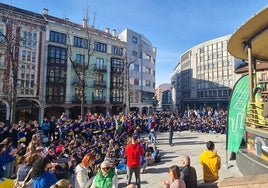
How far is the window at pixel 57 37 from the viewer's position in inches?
1516

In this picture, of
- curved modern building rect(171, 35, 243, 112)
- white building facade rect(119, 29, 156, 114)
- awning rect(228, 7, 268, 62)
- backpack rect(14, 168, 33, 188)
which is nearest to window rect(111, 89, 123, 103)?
white building facade rect(119, 29, 156, 114)

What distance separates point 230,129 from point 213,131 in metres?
16.9

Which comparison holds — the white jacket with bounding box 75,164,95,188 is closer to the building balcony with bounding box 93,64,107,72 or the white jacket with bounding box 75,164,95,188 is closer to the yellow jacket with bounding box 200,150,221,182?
the yellow jacket with bounding box 200,150,221,182

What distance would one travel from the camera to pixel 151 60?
63.6 m

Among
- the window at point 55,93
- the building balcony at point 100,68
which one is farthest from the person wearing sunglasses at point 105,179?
the building balcony at point 100,68

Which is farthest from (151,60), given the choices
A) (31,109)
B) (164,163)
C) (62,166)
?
(62,166)

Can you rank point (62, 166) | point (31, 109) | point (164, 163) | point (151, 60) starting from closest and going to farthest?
1. point (62, 166)
2. point (164, 163)
3. point (31, 109)
4. point (151, 60)

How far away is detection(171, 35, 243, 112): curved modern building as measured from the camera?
229 ft

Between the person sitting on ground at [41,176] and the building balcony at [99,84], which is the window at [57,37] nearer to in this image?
the building balcony at [99,84]

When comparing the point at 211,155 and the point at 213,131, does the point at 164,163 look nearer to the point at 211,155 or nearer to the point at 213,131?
the point at 211,155

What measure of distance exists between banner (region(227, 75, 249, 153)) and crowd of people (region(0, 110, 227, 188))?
378cm

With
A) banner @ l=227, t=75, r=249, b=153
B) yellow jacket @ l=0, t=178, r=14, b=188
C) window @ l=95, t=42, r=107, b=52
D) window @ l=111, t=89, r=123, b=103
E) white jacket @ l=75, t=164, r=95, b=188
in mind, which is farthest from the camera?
window @ l=111, t=89, r=123, b=103

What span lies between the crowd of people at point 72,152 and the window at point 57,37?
77.1 ft

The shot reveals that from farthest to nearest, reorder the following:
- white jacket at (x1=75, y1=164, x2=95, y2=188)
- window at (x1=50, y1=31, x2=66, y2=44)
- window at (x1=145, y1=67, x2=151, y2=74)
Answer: window at (x1=145, y1=67, x2=151, y2=74)
window at (x1=50, y1=31, x2=66, y2=44)
white jacket at (x1=75, y1=164, x2=95, y2=188)
